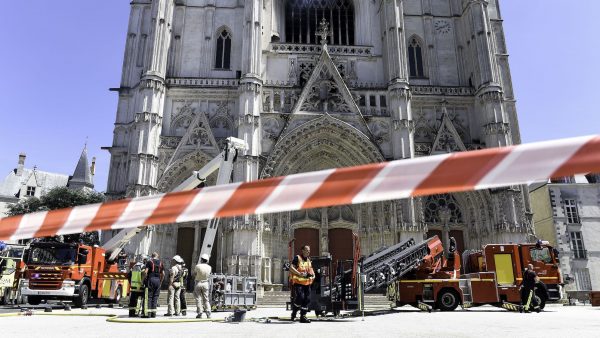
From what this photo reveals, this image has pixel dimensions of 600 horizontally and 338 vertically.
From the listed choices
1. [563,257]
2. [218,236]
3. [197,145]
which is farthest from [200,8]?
[563,257]

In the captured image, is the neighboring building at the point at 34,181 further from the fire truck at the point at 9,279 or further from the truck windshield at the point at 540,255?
the truck windshield at the point at 540,255

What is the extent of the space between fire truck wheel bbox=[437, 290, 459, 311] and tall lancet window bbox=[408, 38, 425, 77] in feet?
53.7

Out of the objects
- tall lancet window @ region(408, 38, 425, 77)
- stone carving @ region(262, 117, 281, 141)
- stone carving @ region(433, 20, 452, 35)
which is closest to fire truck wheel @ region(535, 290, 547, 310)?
stone carving @ region(262, 117, 281, 141)

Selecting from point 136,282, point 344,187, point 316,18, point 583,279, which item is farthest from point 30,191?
point 344,187

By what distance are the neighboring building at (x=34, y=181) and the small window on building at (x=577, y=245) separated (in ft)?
146

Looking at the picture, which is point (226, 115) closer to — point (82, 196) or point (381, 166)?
point (82, 196)

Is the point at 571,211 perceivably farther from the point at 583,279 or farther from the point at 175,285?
the point at 175,285

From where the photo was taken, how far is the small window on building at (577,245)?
30156 millimetres

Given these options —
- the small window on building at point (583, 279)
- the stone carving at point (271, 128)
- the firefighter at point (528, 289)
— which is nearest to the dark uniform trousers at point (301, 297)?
the firefighter at point (528, 289)

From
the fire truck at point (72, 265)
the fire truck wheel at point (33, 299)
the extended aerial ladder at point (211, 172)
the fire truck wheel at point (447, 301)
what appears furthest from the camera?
the fire truck wheel at point (33, 299)

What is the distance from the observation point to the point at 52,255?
13578mm

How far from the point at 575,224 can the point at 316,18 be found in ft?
75.6

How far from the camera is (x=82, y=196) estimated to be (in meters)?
32.0

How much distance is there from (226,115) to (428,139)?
1107 cm
